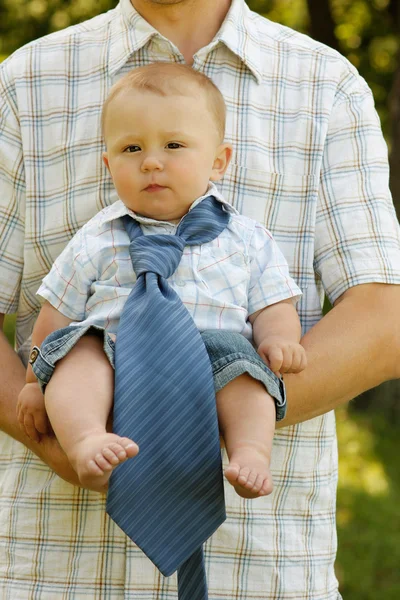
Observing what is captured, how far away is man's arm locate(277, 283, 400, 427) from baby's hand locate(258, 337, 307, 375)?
0.17 metres

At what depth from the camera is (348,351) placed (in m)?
2.35

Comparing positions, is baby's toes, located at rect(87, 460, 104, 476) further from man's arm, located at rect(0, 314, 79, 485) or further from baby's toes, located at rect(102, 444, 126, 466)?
man's arm, located at rect(0, 314, 79, 485)

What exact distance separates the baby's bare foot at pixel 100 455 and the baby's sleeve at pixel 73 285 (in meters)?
0.45

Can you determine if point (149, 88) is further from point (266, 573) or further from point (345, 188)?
point (266, 573)

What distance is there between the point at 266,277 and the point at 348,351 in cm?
29

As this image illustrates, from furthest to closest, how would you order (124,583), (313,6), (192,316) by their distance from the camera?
(313,6)
(124,583)
(192,316)

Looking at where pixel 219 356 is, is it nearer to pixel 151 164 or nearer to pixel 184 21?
pixel 151 164

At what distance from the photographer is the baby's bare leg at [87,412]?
176 cm

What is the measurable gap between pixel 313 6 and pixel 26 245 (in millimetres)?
5816

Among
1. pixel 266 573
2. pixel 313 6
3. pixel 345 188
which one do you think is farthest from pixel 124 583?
pixel 313 6

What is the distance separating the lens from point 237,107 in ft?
8.34

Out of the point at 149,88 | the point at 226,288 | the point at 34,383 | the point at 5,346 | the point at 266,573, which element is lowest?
the point at 266,573

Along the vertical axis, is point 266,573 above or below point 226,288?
below

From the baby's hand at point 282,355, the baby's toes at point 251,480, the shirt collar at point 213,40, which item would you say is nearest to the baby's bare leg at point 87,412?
the baby's toes at point 251,480
